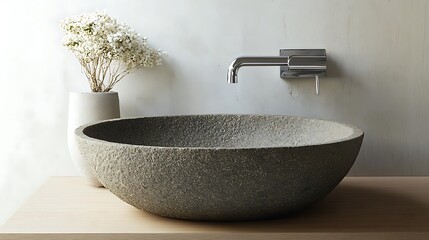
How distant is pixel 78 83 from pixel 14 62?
0.15 m

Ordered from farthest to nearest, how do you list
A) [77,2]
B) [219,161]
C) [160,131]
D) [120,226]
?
[77,2]
[160,131]
[120,226]
[219,161]

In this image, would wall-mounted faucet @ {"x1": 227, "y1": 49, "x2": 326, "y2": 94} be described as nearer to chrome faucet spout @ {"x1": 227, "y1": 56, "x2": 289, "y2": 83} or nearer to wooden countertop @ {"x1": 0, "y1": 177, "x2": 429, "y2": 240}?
chrome faucet spout @ {"x1": 227, "y1": 56, "x2": 289, "y2": 83}

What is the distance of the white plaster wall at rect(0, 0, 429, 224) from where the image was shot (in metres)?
1.60

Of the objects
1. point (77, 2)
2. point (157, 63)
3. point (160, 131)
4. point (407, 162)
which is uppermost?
point (77, 2)

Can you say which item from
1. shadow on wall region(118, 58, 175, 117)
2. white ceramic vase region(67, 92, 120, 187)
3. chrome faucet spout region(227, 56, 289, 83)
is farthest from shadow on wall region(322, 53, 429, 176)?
white ceramic vase region(67, 92, 120, 187)

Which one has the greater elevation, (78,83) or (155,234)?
(78,83)

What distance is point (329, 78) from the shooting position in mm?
1619

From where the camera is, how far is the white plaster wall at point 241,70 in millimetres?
1602

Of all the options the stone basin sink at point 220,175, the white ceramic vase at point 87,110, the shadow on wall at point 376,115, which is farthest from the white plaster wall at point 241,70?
the stone basin sink at point 220,175

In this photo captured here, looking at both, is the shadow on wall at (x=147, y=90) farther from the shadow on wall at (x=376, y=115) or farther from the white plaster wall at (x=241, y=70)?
the shadow on wall at (x=376, y=115)

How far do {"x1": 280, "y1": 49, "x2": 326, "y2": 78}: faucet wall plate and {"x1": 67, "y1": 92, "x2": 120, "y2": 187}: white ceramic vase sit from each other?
15.2 inches

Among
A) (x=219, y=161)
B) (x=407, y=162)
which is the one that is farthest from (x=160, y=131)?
(x=407, y=162)

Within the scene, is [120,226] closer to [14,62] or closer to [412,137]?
[14,62]

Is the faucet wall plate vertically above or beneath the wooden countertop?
above
